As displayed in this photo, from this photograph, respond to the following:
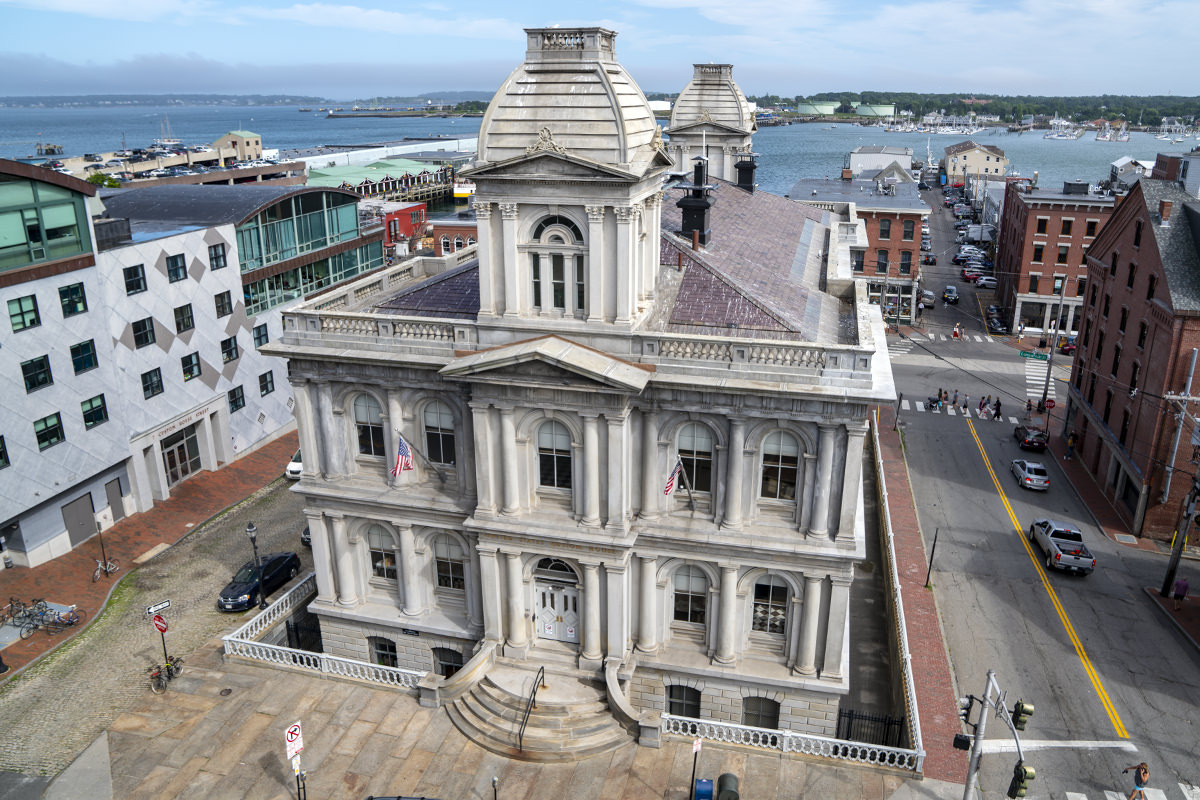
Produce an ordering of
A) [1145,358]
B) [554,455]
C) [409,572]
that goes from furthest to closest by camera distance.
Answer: [1145,358]
[409,572]
[554,455]

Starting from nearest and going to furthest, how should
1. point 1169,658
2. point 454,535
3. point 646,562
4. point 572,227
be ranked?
point 572,227, point 646,562, point 454,535, point 1169,658

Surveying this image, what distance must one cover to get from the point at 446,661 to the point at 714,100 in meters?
40.7

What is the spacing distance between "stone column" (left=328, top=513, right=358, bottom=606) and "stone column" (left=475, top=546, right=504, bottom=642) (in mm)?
5539

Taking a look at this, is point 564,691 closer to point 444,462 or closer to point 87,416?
point 444,462

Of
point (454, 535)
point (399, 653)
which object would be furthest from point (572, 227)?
point (399, 653)

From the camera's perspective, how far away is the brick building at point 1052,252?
80.7 metres

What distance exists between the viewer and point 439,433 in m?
31.9

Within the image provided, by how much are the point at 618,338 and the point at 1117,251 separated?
41660 mm

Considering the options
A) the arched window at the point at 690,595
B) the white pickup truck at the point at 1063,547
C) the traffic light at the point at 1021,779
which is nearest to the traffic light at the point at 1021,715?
the traffic light at the point at 1021,779

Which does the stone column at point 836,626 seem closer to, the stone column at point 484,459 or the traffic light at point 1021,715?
the traffic light at point 1021,715

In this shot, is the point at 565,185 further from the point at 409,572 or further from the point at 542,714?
the point at 542,714

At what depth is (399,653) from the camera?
34.4m

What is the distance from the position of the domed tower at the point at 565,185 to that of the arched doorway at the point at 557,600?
29.4 ft

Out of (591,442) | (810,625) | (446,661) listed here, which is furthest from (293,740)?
(810,625)
